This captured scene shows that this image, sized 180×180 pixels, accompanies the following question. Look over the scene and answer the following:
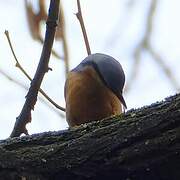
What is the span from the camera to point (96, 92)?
154cm

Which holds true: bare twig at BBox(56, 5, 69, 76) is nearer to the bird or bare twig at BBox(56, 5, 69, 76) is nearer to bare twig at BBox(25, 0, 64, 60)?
bare twig at BBox(25, 0, 64, 60)

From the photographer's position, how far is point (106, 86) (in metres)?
1.57

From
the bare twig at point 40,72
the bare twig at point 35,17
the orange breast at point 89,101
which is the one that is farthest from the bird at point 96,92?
the bare twig at point 35,17

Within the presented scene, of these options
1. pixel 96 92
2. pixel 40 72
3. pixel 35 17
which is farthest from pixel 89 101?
pixel 35 17

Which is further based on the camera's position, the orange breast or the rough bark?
the orange breast

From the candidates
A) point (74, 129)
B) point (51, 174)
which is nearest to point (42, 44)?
point (74, 129)

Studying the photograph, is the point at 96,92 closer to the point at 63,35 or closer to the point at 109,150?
the point at 63,35

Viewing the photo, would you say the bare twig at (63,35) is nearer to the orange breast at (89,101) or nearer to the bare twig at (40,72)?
the bare twig at (40,72)

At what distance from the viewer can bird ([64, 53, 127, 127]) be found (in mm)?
1528

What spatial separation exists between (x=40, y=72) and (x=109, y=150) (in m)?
0.31

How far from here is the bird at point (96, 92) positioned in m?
1.53

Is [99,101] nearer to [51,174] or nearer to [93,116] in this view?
[93,116]

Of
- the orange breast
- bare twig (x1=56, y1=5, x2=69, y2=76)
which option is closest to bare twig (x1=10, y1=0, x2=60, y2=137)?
bare twig (x1=56, y1=5, x2=69, y2=76)

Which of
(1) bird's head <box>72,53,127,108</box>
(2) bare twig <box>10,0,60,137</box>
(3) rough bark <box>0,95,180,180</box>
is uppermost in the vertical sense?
(1) bird's head <box>72,53,127,108</box>
